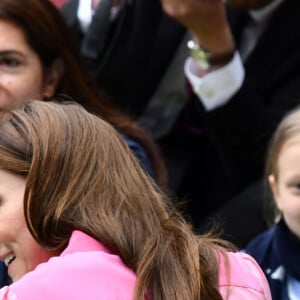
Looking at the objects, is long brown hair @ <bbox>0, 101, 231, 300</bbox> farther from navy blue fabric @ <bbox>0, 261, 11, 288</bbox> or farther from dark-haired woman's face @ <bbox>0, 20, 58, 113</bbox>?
dark-haired woman's face @ <bbox>0, 20, 58, 113</bbox>

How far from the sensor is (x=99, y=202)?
187 cm

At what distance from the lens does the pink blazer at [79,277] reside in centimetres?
169

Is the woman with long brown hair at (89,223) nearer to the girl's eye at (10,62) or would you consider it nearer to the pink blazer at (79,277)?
the pink blazer at (79,277)

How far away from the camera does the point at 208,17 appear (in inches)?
123

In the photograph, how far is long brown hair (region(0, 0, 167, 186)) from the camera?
3.06 meters

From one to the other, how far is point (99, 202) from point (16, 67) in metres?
1.29

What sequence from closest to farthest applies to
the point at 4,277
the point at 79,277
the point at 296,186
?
the point at 79,277 → the point at 4,277 → the point at 296,186

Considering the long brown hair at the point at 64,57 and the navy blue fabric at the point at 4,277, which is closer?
the navy blue fabric at the point at 4,277

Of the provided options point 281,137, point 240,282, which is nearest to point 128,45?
point 281,137

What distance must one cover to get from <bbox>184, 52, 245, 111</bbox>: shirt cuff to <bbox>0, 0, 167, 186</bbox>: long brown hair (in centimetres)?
23

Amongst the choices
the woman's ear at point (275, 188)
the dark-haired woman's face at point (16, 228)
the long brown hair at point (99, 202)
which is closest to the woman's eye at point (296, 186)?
the woman's ear at point (275, 188)

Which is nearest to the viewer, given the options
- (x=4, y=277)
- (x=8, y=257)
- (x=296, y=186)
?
(x=8, y=257)

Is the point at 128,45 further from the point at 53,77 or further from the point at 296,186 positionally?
the point at 296,186

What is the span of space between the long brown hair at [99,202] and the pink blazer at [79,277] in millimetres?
27
